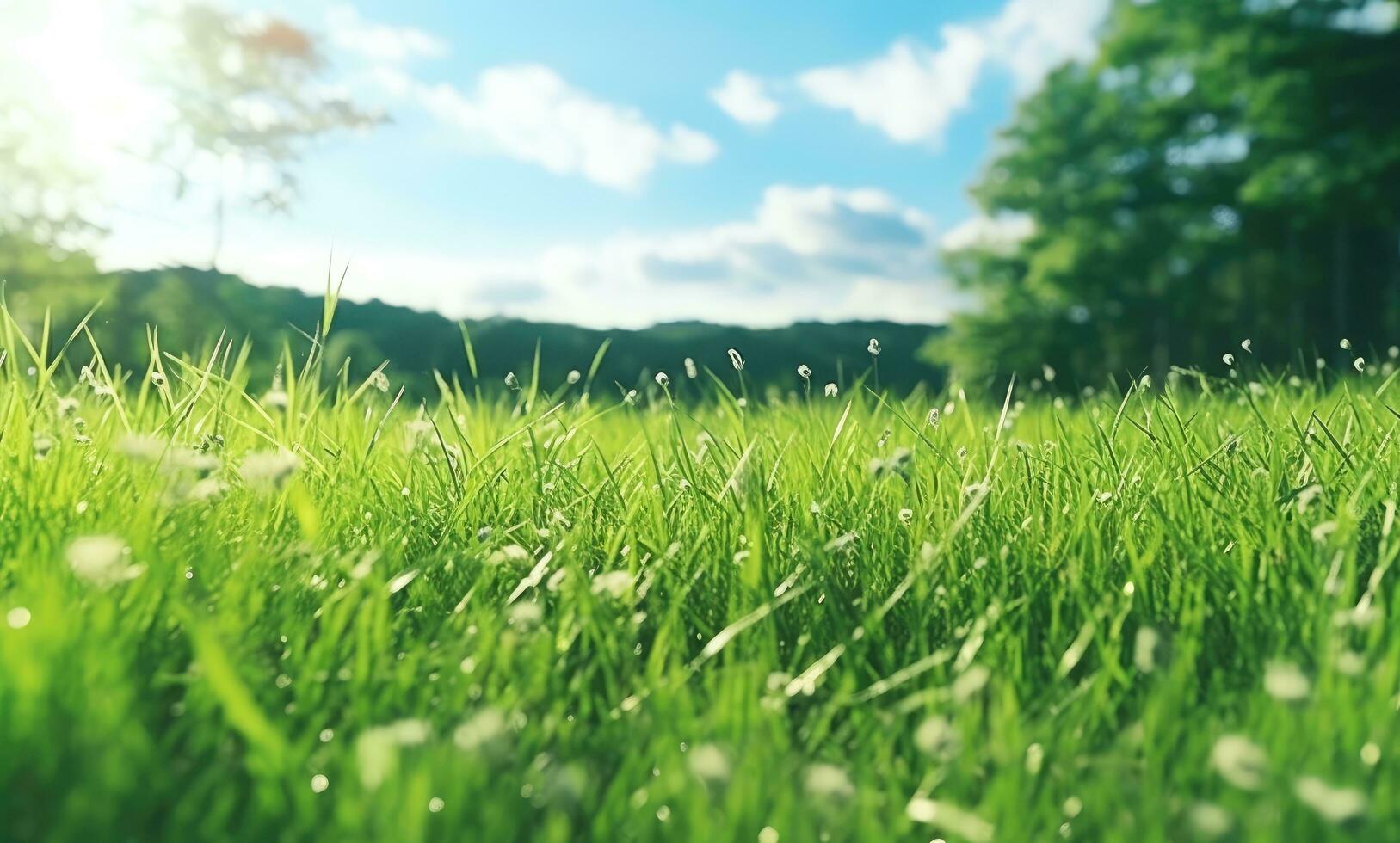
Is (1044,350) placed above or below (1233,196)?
below

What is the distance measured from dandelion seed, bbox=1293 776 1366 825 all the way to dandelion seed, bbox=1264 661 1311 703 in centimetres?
17

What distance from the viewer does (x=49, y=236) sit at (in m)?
22.2

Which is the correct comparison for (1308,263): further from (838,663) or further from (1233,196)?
(838,663)

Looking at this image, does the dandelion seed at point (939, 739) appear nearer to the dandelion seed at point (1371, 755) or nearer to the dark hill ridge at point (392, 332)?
the dandelion seed at point (1371, 755)

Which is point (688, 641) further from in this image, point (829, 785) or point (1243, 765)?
point (1243, 765)

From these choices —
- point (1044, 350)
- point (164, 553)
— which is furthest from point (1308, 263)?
point (164, 553)

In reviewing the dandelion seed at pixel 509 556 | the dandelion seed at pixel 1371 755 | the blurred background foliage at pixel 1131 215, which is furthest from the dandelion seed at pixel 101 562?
the blurred background foliage at pixel 1131 215

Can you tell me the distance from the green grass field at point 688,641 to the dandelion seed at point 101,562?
12mm

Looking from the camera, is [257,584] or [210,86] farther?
[210,86]

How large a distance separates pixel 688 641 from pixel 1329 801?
112cm

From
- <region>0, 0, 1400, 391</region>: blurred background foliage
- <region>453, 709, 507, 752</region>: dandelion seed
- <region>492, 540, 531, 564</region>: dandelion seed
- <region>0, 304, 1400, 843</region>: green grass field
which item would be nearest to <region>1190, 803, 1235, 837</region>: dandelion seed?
<region>0, 304, 1400, 843</region>: green grass field

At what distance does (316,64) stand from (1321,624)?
3133 centimetres

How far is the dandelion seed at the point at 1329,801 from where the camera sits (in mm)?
1073

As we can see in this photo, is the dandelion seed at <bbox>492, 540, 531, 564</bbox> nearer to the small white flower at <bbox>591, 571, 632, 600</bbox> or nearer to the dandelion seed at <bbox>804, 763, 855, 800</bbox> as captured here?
the small white flower at <bbox>591, 571, 632, 600</bbox>
